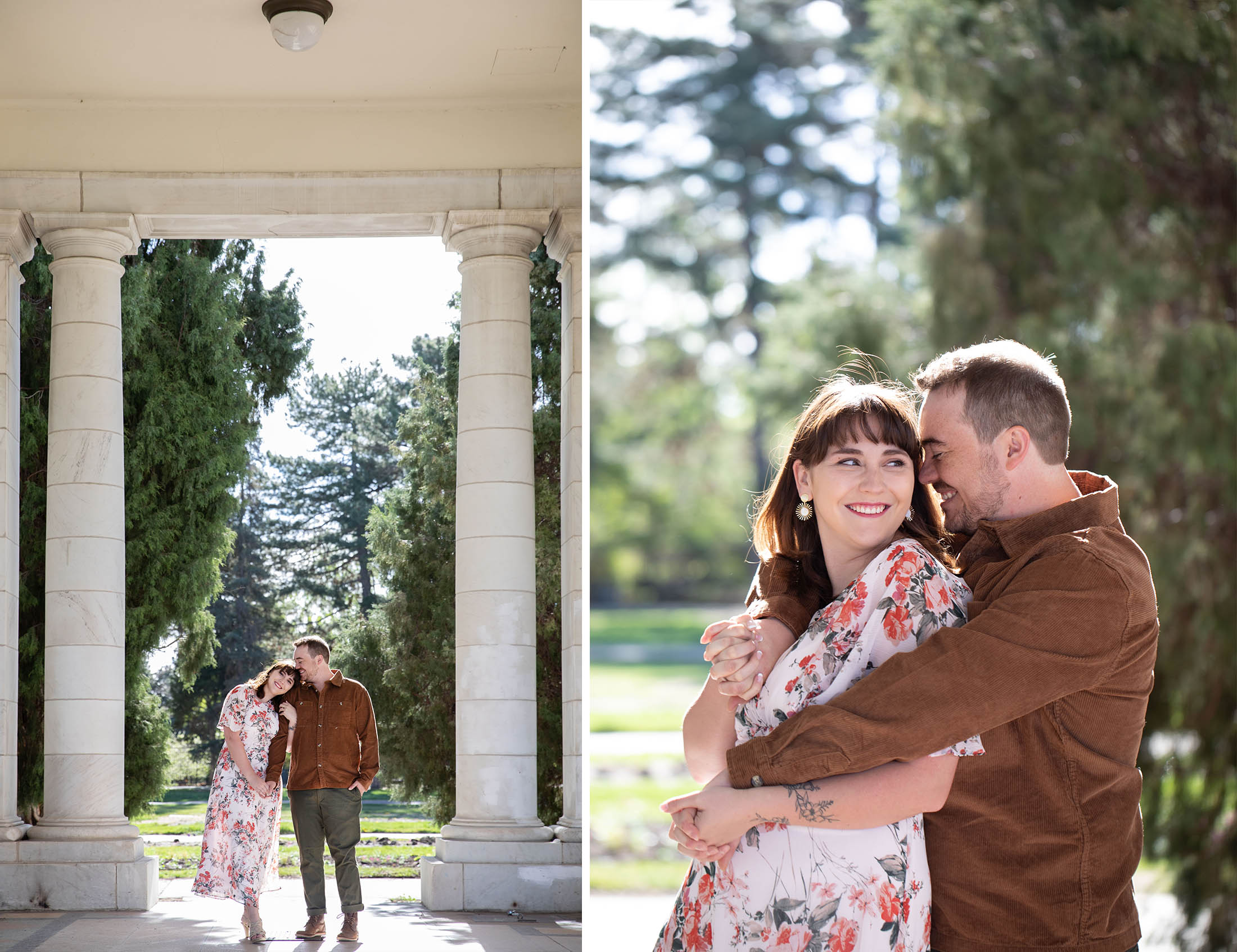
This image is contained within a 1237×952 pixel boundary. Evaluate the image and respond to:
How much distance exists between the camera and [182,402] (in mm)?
5230

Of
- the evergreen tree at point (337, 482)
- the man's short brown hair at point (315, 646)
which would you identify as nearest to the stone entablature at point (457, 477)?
the evergreen tree at point (337, 482)

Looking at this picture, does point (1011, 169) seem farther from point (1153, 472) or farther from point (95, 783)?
point (95, 783)

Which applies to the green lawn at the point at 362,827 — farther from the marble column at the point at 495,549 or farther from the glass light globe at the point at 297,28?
the glass light globe at the point at 297,28

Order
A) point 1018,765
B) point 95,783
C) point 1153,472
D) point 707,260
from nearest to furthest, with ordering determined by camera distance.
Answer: point 1018,765
point 95,783
point 1153,472
point 707,260

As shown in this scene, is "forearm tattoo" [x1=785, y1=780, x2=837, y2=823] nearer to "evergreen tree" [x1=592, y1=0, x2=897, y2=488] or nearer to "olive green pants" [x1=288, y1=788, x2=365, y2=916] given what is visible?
"olive green pants" [x1=288, y1=788, x2=365, y2=916]

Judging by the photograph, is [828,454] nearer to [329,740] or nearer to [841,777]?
[841,777]

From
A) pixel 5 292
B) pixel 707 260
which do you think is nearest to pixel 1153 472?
pixel 5 292

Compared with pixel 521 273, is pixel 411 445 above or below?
below

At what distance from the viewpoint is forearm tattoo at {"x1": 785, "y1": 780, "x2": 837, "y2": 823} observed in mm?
1526

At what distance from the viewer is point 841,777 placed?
1523mm

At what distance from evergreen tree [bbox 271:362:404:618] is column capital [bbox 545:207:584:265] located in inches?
36.8

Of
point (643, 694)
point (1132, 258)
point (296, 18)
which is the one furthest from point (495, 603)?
point (643, 694)

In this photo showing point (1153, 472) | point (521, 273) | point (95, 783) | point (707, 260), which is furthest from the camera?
point (707, 260)

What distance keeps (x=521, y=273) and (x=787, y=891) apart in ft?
13.5
